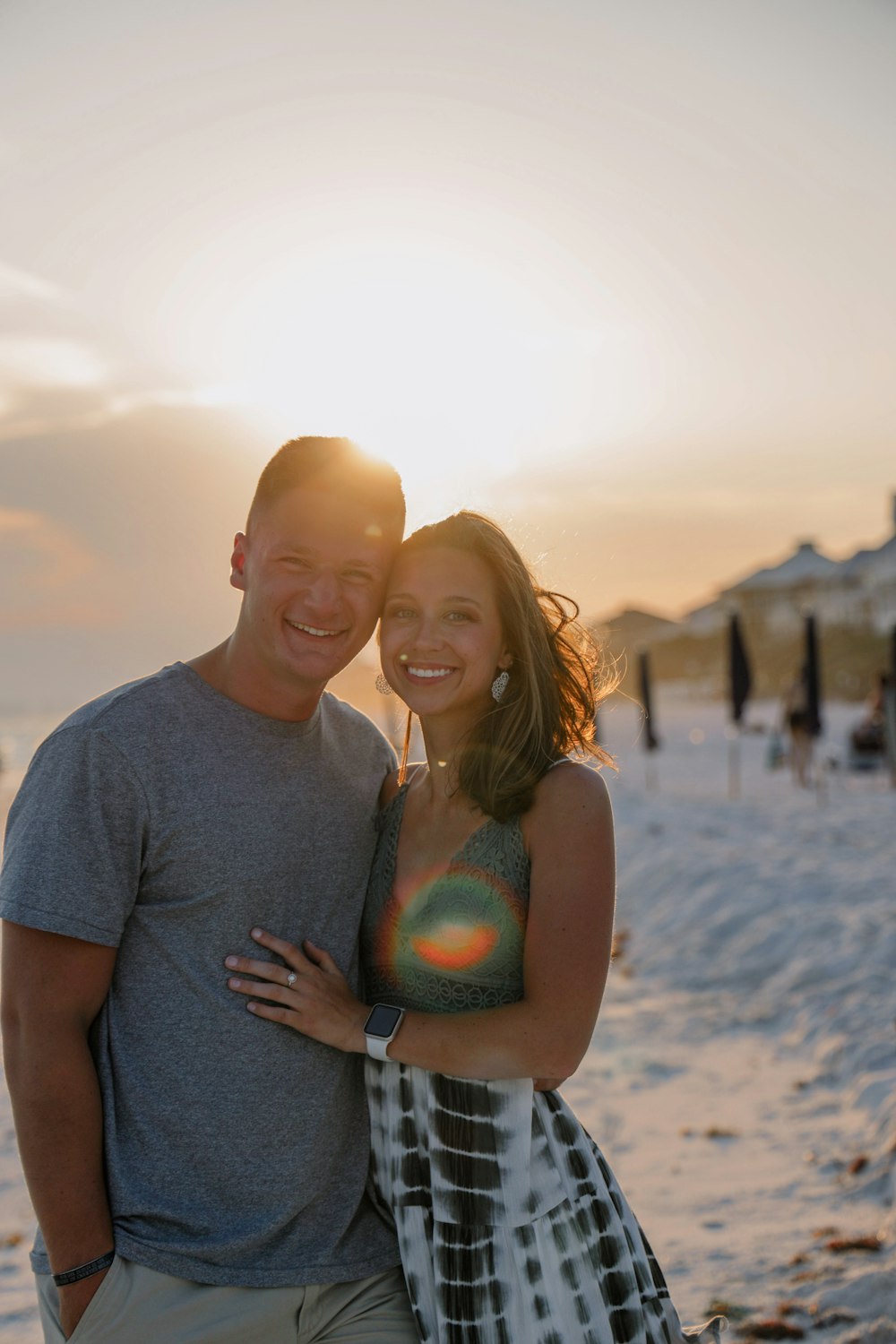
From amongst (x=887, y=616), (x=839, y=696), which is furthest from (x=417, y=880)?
(x=887, y=616)

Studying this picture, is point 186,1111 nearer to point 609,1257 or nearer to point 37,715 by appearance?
point 609,1257

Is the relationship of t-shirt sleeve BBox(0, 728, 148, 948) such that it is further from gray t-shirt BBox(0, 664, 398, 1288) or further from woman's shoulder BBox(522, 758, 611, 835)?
woman's shoulder BBox(522, 758, 611, 835)

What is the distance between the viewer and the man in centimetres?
203

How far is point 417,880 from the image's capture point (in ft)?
8.14

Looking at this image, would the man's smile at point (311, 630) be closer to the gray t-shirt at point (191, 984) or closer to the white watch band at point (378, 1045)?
the gray t-shirt at point (191, 984)

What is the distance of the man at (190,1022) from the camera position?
79.9 inches

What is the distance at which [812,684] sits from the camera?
15.8 meters

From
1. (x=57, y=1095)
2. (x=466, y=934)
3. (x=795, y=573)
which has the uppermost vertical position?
(x=795, y=573)

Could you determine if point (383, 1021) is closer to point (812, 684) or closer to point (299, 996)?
point (299, 996)

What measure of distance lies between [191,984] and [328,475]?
1.16m

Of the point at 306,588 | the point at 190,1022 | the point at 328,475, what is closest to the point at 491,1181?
the point at 190,1022

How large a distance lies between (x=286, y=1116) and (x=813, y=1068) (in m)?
4.40

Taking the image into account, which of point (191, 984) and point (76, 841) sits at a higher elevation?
point (76, 841)

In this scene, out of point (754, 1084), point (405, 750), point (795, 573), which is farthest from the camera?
point (795, 573)
